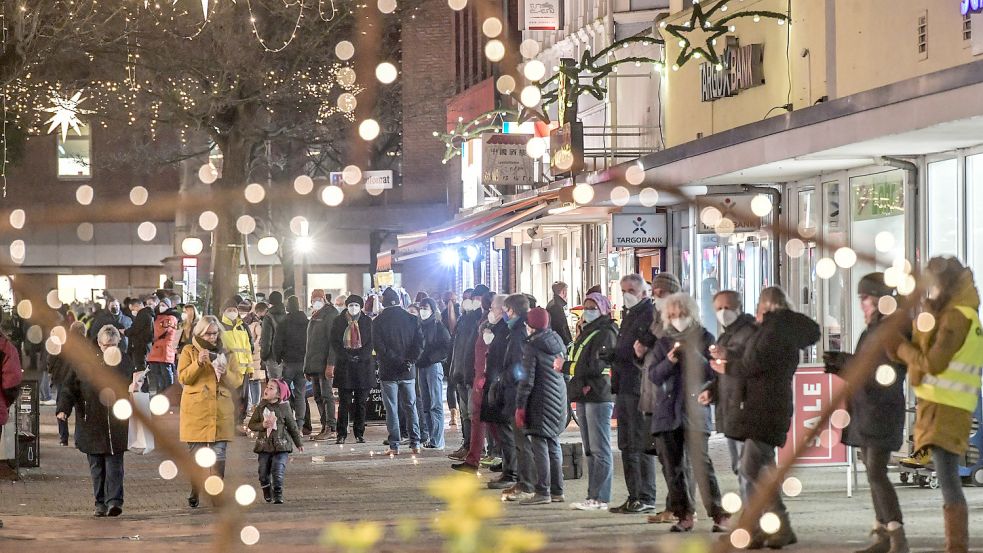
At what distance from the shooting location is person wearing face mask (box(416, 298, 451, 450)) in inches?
702

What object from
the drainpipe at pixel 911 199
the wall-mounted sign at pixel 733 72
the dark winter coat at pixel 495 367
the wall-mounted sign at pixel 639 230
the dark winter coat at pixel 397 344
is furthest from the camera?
the wall-mounted sign at pixel 639 230

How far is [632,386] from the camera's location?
1148 cm

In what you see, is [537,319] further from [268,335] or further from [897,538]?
[268,335]

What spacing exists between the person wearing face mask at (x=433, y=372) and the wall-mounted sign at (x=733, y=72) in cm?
518

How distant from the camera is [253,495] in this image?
13.6m

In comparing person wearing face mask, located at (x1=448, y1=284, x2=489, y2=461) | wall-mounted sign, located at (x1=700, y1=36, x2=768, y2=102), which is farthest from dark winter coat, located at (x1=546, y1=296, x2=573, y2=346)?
wall-mounted sign, located at (x1=700, y1=36, x2=768, y2=102)

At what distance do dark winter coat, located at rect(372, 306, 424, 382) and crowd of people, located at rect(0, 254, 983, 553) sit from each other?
0.02m

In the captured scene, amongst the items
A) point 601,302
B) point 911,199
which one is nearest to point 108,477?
point 601,302

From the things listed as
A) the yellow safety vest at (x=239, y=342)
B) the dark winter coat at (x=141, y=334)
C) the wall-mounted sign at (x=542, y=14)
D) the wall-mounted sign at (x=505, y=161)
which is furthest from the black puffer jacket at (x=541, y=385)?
the wall-mounted sign at (x=542, y=14)

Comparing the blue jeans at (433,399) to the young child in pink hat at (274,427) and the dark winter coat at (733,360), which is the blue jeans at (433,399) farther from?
the dark winter coat at (733,360)

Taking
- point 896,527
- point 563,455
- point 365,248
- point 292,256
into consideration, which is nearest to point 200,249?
point 292,256

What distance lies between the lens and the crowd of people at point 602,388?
338 inches

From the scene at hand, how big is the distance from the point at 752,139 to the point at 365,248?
141 ft

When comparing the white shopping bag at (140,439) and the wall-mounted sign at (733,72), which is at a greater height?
the wall-mounted sign at (733,72)
